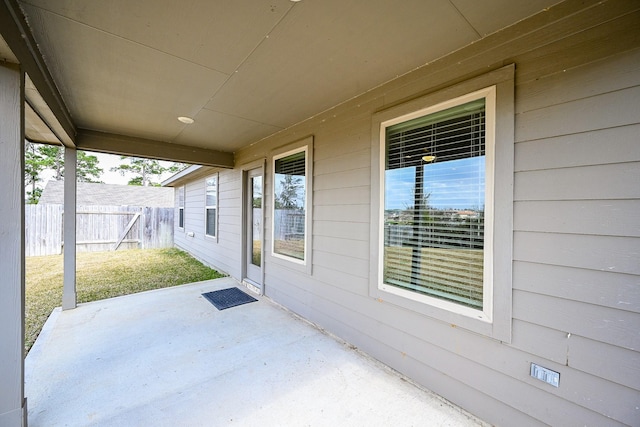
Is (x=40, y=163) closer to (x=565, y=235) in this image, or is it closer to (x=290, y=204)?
(x=290, y=204)

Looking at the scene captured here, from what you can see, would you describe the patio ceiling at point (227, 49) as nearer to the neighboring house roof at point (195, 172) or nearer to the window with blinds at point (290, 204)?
the window with blinds at point (290, 204)

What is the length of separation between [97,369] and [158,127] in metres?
2.94

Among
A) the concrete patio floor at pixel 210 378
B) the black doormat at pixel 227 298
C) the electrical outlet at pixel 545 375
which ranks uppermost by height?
the electrical outlet at pixel 545 375

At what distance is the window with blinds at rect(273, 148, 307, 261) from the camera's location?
3447 millimetres

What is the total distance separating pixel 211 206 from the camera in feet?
21.6

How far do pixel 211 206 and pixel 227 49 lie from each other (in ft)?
17.4

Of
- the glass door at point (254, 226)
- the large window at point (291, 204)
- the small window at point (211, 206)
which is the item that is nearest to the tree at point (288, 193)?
the large window at point (291, 204)

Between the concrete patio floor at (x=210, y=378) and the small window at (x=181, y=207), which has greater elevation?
the small window at (x=181, y=207)

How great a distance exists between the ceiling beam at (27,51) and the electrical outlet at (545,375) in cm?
347

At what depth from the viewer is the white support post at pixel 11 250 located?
1489 millimetres

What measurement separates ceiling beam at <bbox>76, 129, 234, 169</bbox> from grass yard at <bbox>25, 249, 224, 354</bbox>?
236cm

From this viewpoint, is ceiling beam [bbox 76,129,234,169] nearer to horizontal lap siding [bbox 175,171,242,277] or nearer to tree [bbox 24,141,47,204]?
horizontal lap siding [bbox 175,171,242,277]

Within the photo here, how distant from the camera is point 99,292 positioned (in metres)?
4.29

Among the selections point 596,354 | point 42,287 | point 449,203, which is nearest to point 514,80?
point 449,203
